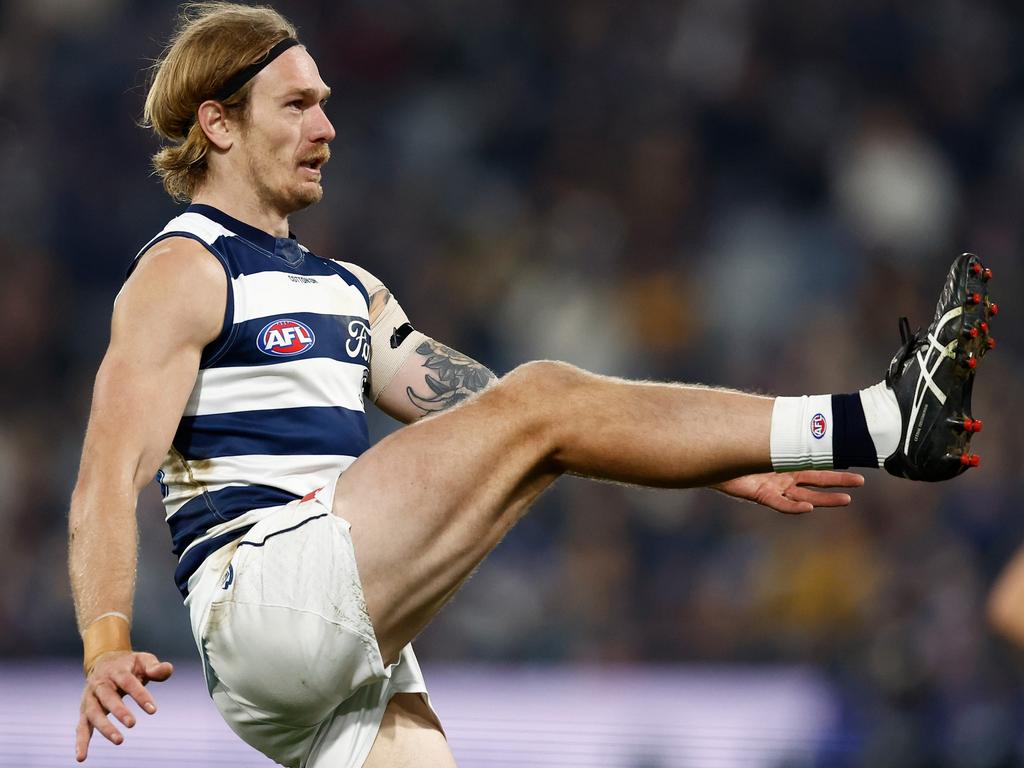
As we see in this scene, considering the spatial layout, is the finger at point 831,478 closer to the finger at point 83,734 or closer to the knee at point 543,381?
the knee at point 543,381

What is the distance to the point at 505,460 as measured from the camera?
262cm

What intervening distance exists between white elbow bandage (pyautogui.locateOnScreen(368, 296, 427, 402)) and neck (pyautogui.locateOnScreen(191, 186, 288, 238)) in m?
0.33

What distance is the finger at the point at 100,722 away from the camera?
2.31 meters

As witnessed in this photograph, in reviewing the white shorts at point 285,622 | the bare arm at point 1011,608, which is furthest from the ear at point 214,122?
the bare arm at point 1011,608

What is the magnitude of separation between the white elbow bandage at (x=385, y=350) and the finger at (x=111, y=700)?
1.14 m

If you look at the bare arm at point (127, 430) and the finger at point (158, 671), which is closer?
the finger at point (158, 671)

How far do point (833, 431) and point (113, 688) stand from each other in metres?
1.36

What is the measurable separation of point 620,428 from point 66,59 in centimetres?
664

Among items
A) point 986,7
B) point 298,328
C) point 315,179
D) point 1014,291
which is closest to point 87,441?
point 298,328

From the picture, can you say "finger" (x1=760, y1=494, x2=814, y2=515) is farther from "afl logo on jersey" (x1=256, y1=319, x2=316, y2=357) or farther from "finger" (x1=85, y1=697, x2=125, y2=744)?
"finger" (x1=85, y1=697, x2=125, y2=744)

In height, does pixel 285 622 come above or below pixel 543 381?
below

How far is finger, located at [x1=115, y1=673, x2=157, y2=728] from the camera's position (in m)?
2.33

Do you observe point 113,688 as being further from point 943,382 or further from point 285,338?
point 943,382

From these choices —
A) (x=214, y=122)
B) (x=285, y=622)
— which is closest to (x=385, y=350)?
(x=214, y=122)
